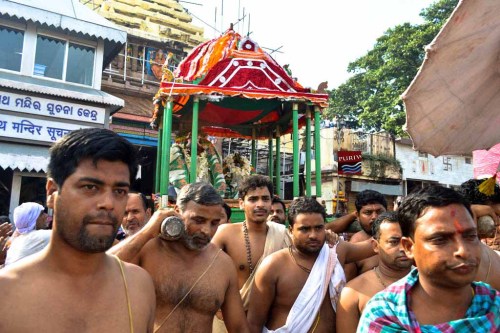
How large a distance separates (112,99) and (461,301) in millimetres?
10882

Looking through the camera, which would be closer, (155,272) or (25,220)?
(155,272)

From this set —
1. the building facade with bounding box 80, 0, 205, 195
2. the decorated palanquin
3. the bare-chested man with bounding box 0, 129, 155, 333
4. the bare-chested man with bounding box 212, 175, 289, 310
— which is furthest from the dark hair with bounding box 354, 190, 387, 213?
the building facade with bounding box 80, 0, 205, 195

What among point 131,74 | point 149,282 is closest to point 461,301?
point 149,282

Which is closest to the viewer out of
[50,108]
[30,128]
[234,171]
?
[234,171]

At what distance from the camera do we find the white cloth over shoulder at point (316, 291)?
2.94 m

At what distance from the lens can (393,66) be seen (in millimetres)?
22031

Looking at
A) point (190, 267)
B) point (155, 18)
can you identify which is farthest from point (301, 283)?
point (155, 18)

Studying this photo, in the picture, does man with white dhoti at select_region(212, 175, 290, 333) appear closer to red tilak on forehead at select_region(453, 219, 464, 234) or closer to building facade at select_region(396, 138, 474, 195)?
red tilak on forehead at select_region(453, 219, 464, 234)

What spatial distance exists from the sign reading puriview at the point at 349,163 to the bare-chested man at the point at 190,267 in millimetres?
14732

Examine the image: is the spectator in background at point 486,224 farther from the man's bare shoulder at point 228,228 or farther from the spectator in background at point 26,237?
the spectator in background at point 26,237

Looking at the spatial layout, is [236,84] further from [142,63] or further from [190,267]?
[142,63]

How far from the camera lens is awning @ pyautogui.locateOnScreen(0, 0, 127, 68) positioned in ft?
→ 34.2

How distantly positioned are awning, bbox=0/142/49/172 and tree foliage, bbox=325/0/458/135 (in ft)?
50.1

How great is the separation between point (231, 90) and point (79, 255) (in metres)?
6.07
